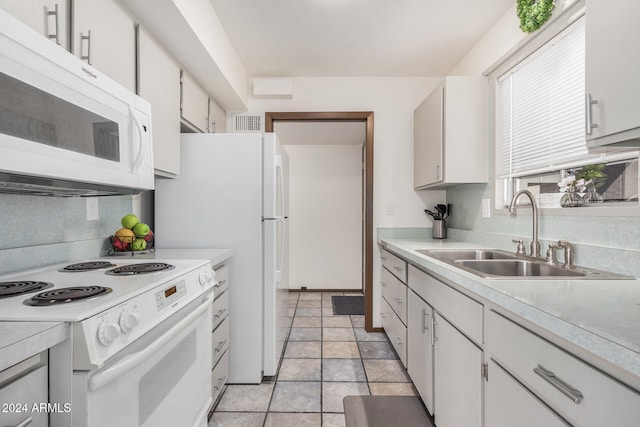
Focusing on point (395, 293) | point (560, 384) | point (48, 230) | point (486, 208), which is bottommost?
point (395, 293)

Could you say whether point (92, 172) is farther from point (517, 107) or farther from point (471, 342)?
point (517, 107)

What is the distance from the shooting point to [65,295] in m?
0.87

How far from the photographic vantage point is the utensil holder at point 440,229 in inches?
112

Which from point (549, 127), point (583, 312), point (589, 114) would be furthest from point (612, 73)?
point (549, 127)

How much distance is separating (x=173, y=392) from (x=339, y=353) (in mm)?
1681

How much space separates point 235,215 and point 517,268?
174cm

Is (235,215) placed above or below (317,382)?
above

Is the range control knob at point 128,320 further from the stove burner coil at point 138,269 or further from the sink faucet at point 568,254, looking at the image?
the sink faucet at point 568,254

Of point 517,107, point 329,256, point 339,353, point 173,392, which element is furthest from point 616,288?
point 329,256

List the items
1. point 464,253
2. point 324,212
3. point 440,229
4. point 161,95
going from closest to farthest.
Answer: point 161,95 < point 464,253 < point 440,229 < point 324,212

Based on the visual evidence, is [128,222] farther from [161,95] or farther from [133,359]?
[133,359]

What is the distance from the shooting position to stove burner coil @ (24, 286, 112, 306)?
0.81 meters

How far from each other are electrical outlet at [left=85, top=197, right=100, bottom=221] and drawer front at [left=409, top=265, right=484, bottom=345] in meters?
1.80

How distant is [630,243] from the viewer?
1244 millimetres
